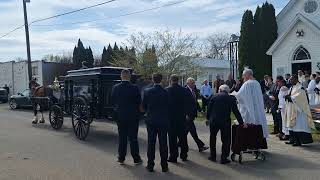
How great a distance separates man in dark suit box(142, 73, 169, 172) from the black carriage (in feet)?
13.6

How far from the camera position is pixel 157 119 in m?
9.25

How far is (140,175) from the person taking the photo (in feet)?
29.1

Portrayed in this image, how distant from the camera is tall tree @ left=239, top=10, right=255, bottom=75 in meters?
32.1

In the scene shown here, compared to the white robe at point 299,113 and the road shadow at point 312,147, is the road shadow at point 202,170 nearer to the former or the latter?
the road shadow at point 312,147

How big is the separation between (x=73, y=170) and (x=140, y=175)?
59.3 inches

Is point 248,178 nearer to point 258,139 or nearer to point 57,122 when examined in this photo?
point 258,139

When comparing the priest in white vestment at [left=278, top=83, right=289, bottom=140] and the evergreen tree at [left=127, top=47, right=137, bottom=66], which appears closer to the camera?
the priest in white vestment at [left=278, top=83, right=289, bottom=140]

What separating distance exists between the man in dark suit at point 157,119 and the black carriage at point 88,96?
415cm

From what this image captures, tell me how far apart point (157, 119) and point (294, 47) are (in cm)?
2119

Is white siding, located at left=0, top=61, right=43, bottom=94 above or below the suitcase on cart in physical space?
above

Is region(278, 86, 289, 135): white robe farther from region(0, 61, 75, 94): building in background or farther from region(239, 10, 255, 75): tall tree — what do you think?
region(0, 61, 75, 94): building in background

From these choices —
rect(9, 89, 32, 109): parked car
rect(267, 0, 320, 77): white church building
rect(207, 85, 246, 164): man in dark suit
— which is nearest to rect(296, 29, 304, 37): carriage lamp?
rect(267, 0, 320, 77): white church building

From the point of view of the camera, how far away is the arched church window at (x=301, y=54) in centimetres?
2820

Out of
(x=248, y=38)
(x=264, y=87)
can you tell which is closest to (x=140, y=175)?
(x=264, y=87)
